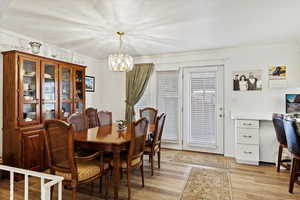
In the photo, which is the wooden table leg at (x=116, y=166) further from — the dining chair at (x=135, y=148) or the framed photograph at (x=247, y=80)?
the framed photograph at (x=247, y=80)

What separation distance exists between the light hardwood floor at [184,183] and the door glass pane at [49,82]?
137cm

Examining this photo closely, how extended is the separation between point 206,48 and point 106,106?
3.00 m

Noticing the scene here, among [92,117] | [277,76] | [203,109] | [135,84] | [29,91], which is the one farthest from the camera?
[135,84]

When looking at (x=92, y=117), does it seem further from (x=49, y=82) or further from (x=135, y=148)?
(x=135, y=148)

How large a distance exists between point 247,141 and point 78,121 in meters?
3.10

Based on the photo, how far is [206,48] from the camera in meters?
4.05

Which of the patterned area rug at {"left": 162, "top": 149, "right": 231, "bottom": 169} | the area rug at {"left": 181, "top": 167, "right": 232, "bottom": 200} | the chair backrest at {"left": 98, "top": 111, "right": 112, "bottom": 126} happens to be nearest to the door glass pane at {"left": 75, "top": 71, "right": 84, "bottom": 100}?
the chair backrest at {"left": 98, "top": 111, "right": 112, "bottom": 126}

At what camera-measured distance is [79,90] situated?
4.00 meters

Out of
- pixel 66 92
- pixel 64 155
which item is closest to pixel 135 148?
pixel 64 155

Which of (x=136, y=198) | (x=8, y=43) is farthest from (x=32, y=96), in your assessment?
(x=136, y=198)

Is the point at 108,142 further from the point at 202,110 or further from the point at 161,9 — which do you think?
the point at 202,110

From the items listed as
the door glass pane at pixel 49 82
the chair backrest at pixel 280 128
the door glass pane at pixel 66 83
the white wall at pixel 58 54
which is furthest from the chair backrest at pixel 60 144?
the chair backrest at pixel 280 128

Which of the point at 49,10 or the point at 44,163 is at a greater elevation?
the point at 49,10

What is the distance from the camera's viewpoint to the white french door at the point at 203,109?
412 cm
